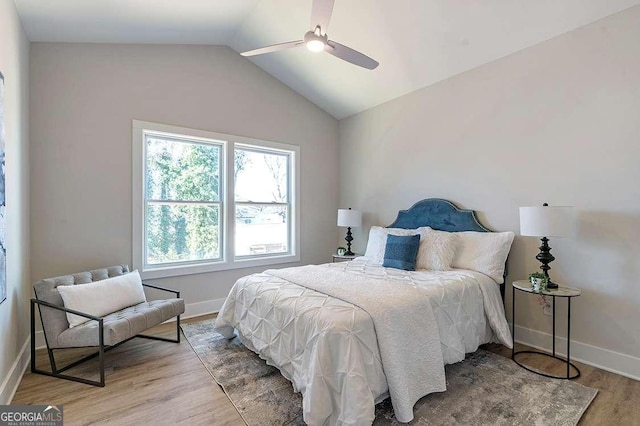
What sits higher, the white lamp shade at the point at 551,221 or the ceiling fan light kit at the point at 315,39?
the ceiling fan light kit at the point at 315,39

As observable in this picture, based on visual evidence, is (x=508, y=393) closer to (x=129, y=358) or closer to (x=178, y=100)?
(x=129, y=358)

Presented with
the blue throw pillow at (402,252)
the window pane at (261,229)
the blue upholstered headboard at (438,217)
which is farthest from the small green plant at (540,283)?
the window pane at (261,229)

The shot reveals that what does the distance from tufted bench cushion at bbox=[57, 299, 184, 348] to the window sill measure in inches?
33.3

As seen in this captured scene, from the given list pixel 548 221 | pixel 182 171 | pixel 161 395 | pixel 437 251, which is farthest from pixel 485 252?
pixel 182 171

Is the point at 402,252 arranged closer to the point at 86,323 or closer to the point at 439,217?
the point at 439,217

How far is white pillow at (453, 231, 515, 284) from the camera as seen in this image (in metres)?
3.04

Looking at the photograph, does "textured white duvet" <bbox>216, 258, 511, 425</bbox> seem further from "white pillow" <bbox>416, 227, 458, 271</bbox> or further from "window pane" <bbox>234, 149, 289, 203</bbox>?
"window pane" <bbox>234, 149, 289, 203</bbox>

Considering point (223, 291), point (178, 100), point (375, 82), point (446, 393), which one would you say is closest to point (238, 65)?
point (178, 100)

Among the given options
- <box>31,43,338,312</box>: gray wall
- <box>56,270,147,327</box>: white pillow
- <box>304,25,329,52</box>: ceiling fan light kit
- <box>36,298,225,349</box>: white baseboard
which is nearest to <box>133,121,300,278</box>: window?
<box>31,43,338,312</box>: gray wall

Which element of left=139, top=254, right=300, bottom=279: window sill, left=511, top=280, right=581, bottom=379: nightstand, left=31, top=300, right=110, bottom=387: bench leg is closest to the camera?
left=31, top=300, right=110, bottom=387: bench leg

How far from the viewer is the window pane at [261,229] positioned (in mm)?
4504

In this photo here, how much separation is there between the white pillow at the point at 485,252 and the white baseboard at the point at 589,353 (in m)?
0.71

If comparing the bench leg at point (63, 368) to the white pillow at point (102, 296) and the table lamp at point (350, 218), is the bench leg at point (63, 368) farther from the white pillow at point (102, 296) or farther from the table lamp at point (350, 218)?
the table lamp at point (350, 218)

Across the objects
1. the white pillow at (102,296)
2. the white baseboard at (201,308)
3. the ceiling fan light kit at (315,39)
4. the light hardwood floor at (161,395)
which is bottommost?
the light hardwood floor at (161,395)
